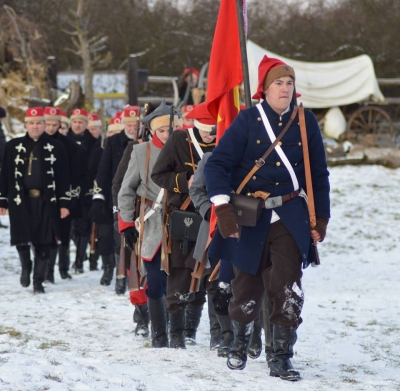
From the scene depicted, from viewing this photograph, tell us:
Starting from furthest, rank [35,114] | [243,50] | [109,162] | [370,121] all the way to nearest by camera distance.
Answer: [370,121] < [109,162] < [35,114] < [243,50]

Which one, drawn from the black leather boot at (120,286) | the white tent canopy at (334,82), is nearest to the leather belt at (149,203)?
the black leather boot at (120,286)

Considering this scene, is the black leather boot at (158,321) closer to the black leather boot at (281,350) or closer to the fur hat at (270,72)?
the black leather boot at (281,350)

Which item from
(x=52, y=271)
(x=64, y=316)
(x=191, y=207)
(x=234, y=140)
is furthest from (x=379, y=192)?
(x=234, y=140)

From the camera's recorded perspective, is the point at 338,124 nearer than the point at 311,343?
No

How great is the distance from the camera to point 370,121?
23.2 metres

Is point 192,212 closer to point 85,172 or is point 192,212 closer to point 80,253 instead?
point 85,172

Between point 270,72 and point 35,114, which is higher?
point 270,72

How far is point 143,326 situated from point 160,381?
112 inches

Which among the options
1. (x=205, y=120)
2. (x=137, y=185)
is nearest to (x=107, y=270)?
(x=137, y=185)

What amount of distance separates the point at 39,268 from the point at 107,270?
1025 mm

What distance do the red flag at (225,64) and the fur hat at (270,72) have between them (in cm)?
117

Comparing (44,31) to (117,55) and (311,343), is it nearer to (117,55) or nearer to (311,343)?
(117,55)

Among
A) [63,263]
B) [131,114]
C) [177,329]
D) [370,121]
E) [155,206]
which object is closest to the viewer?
[177,329]

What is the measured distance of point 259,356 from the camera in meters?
6.70
